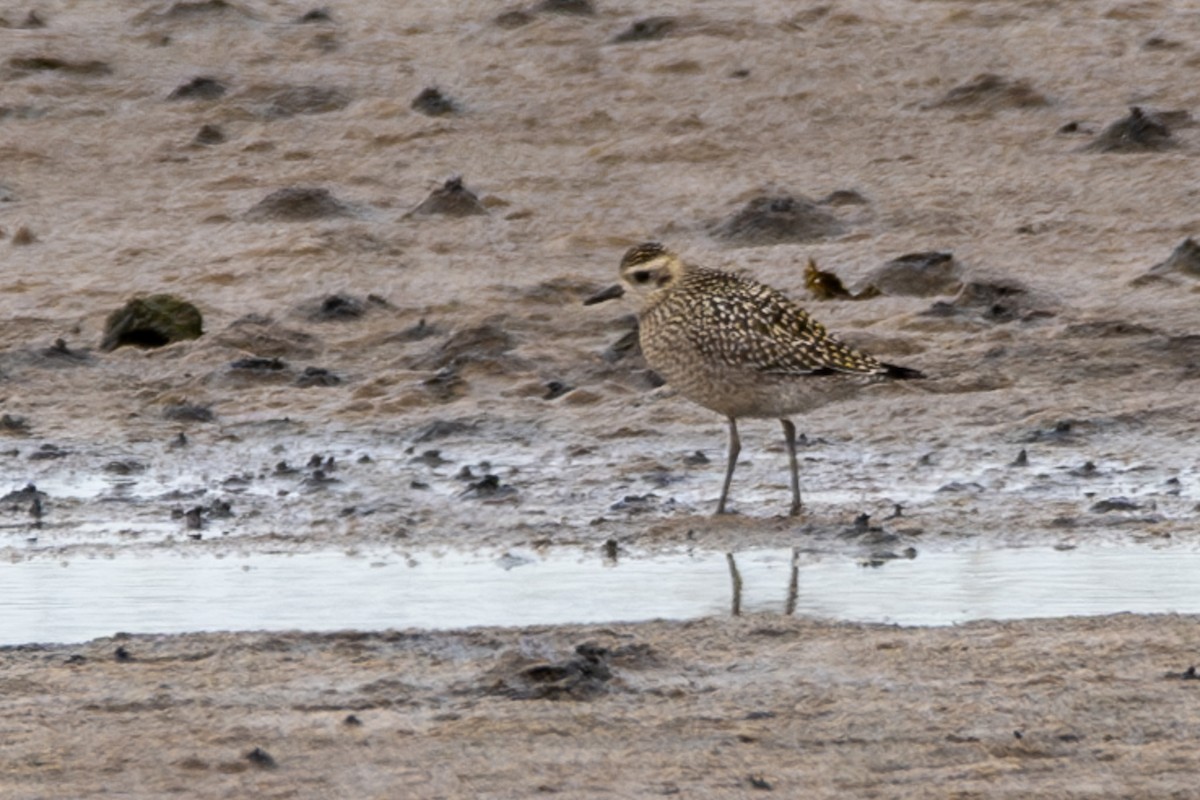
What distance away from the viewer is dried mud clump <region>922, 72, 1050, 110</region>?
1728 centimetres

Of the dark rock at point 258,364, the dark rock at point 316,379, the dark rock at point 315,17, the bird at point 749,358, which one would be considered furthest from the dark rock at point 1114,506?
the dark rock at point 315,17

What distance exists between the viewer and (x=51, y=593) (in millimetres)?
8703

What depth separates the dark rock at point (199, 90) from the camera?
1834cm

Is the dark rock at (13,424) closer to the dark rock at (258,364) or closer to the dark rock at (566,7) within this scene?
the dark rock at (258,364)

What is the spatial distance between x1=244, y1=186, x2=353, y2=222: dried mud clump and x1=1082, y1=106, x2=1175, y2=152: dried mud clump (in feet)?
15.5

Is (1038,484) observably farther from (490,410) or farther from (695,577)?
(490,410)

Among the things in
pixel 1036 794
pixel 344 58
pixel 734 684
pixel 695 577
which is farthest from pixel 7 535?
pixel 344 58

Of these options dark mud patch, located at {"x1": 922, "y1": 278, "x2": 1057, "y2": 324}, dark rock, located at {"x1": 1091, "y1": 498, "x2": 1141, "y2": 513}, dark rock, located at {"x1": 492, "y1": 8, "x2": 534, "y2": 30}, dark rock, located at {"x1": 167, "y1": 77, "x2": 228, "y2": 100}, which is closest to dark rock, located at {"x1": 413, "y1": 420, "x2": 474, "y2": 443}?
dark mud patch, located at {"x1": 922, "y1": 278, "x2": 1057, "y2": 324}

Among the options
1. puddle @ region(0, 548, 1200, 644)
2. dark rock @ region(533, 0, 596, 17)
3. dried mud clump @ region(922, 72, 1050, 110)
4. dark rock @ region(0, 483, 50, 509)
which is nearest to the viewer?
puddle @ region(0, 548, 1200, 644)

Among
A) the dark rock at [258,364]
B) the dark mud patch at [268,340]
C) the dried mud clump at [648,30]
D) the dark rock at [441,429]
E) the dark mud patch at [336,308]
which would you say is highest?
the dark rock at [441,429]

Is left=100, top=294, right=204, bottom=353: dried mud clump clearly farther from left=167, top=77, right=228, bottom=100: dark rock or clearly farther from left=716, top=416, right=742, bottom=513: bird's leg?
left=167, top=77, right=228, bottom=100: dark rock

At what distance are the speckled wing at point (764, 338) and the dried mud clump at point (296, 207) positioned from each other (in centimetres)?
556

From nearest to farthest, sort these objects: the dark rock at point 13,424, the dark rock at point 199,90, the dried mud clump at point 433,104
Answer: the dark rock at point 13,424 → the dried mud clump at point 433,104 → the dark rock at point 199,90

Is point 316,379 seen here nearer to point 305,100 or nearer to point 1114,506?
point 1114,506
